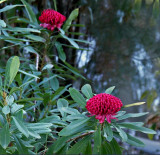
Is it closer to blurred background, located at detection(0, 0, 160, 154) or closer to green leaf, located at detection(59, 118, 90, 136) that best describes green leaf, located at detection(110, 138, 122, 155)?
green leaf, located at detection(59, 118, 90, 136)

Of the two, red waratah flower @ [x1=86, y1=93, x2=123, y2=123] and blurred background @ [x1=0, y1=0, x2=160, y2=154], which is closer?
red waratah flower @ [x1=86, y1=93, x2=123, y2=123]

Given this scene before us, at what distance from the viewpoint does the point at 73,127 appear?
433mm

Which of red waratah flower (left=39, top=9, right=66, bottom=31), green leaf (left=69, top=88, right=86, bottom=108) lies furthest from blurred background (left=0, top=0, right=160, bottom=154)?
green leaf (left=69, top=88, right=86, bottom=108)

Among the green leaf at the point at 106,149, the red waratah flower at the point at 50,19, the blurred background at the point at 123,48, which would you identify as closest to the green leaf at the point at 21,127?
the green leaf at the point at 106,149

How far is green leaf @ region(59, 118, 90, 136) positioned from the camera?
43 cm

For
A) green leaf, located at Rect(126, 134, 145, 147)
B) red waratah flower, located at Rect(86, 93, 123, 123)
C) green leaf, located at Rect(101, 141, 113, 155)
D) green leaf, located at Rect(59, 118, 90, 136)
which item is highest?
red waratah flower, located at Rect(86, 93, 123, 123)

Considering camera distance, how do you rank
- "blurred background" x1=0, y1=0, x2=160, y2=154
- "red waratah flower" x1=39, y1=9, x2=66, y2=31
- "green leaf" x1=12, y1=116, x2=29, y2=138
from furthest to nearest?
"blurred background" x1=0, y1=0, x2=160, y2=154 < "red waratah flower" x1=39, y1=9, x2=66, y2=31 < "green leaf" x1=12, y1=116, x2=29, y2=138

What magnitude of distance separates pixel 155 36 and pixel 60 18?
5.37 feet

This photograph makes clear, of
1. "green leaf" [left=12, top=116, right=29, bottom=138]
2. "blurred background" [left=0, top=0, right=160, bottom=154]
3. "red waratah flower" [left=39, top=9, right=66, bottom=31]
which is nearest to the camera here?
"green leaf" [left=12, top=116, right=29, bottom=138]

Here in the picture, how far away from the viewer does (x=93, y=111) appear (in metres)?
0.46

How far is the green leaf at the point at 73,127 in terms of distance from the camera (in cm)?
43

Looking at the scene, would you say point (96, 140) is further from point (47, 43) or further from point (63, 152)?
point (47, 43)

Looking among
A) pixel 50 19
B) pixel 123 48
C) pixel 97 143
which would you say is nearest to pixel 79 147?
pixel 97 143

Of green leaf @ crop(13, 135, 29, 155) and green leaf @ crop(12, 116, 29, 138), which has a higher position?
green leaf @ crop(12, 116, 29, 138)
